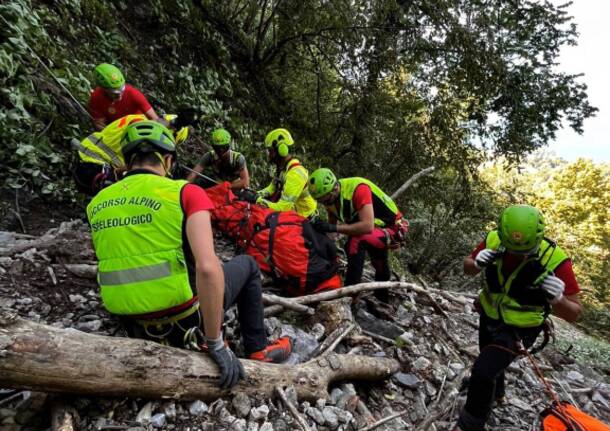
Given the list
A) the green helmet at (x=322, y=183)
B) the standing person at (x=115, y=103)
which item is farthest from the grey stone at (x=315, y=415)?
the standing person at (x=115, y=103)

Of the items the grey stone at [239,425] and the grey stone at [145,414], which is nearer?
the grey stone at [145,414]

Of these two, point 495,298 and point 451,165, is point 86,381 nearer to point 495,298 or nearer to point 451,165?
point 495,298

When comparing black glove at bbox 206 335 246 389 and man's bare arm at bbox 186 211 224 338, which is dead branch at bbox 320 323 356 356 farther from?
man's bare arm at bbox 186 211 224 338

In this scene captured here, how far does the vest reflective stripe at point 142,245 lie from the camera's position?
2404 millimetres

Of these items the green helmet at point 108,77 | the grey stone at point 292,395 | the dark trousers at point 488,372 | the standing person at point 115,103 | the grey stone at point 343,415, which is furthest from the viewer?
the standing person at point 115,103

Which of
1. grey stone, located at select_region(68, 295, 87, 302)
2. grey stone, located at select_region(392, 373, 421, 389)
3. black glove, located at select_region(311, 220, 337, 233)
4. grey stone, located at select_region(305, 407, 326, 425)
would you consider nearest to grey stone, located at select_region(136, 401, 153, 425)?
grey stone, located at select_region(305, 407, 326, 425)

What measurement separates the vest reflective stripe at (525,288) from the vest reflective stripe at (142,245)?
2718 millimetres

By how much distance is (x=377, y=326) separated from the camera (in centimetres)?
472

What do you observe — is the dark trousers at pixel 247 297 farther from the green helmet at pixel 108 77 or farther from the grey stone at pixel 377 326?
the green helmet at pixel 108 77

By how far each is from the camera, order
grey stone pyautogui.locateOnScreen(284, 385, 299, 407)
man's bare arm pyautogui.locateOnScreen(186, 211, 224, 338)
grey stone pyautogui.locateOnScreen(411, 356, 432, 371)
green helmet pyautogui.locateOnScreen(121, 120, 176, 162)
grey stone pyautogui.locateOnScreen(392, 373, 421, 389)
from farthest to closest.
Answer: grey stone pyautogui.locateOnScreen(411, 356, 432, 371) → grey stone pyautogui.locateOnScreen(392, 373, 421, 389) → grey stone pyautogui.locateOnScreen(284, 385, 299, 407) → green helmet pyautogui.locateOnScreen(121, 120, 176, 162) → man's bare arm pyautogui.locateOnScreen(186, 211, 224, 338)

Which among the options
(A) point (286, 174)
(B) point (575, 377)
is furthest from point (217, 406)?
(B) point (575, 377)

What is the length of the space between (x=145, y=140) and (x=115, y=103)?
3.29 metres

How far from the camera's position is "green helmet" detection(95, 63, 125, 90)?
502 cm

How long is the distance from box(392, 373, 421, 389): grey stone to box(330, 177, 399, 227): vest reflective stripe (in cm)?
208
